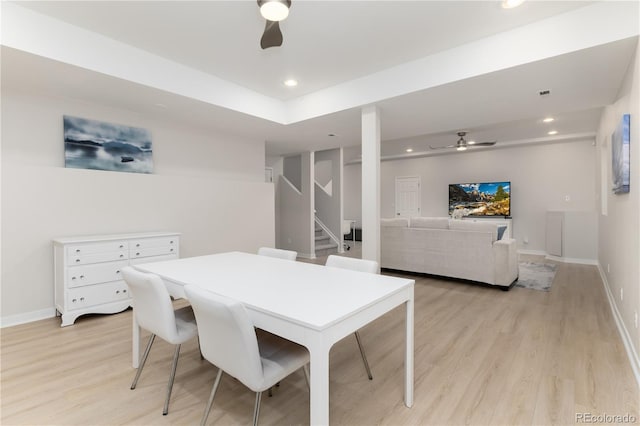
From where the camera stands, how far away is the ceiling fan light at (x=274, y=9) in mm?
1897

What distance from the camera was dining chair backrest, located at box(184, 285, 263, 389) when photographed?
135 cm

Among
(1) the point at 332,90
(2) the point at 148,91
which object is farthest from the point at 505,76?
(2) the point at 148,91

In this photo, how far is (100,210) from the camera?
145 inches

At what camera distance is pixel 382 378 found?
2.20 metres

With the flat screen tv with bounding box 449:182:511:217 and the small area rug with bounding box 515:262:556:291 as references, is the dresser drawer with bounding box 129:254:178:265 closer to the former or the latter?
the small area rug with bounding box 515:262:556:291

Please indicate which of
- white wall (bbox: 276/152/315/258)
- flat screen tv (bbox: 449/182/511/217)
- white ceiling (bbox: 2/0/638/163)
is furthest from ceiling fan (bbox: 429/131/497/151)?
white wall (bbox: 276/152/315/258)

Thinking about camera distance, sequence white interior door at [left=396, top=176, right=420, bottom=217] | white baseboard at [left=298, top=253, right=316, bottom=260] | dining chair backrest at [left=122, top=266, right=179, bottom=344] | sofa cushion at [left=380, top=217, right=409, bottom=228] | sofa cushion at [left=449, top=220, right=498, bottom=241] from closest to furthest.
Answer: dining chair backrest at [left=122, top=266, right=179, bottom=344] → sofa cushion at [left=449, top=220, right=498, bottom=241] → sofa cushion at [left=380, top=217, right=409, bottom=228] → white baseboard at [left=298, top=253, right=316, bottom=260] → white interior door at [left=396, top=176, right=420, bottom=217]

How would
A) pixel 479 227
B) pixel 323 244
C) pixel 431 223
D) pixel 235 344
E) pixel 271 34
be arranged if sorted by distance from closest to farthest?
1. pixel 235 344
2. pixel 271 34
3. pixel 479 227
4. pixel 431 223
5. pixel 323 244

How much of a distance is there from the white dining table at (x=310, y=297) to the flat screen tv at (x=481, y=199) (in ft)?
22.2

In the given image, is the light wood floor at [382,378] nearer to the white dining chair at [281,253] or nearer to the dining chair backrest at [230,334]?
the dining chair backrest at [230,334]

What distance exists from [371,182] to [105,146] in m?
3.26

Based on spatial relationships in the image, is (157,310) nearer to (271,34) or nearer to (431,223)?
(271,34)

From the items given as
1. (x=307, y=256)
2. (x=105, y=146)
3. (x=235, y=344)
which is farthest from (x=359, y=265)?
(x=307, y=256)

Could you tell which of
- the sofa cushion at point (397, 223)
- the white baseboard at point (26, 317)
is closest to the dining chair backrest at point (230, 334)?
the white baseboard at point (26, 317)
